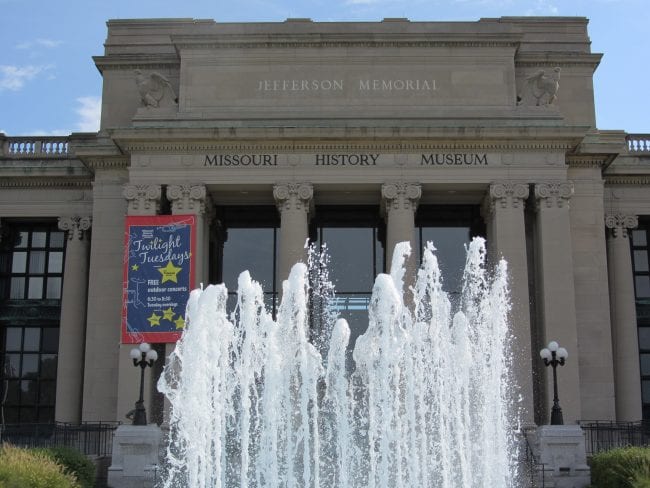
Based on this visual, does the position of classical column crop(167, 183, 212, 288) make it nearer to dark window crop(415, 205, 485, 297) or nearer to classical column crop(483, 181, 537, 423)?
dark window crop(415, 205, 485, 297)

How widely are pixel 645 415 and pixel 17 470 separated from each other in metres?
27.4

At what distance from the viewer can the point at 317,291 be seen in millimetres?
37406

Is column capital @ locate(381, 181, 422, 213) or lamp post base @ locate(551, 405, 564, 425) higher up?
column capital @ locate(381, 181, 422, 213)

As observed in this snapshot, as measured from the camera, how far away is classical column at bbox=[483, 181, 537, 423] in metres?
32.6

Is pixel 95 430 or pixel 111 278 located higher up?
pixel 111 278

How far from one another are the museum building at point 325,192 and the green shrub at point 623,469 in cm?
949

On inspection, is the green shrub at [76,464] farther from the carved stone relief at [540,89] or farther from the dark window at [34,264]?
the carved stone relief at [540,89]

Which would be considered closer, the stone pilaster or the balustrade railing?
the stone pilaster

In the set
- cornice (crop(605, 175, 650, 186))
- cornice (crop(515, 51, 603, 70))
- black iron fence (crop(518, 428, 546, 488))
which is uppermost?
cornice (crop(515, 51, 603, 70))

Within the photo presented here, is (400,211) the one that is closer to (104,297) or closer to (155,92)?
(155,92)

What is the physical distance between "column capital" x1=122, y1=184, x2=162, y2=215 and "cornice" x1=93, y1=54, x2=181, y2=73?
630 centimetres

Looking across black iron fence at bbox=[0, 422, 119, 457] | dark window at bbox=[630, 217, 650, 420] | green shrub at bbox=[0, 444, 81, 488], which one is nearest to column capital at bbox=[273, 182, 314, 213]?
black iron fence at bbox=[0, 422, 119, 457]

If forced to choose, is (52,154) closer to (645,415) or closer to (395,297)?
(395,297)

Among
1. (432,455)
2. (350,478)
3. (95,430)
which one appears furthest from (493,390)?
(95,430)
